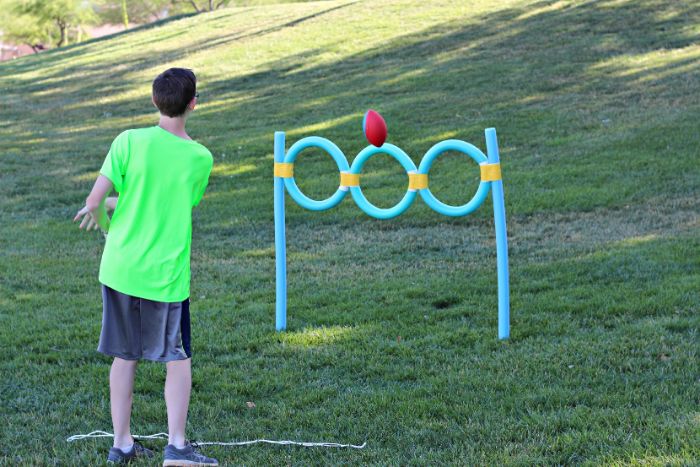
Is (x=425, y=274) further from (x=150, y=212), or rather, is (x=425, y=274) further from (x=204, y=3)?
(x=204, y=3)

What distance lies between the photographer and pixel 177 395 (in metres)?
3.53

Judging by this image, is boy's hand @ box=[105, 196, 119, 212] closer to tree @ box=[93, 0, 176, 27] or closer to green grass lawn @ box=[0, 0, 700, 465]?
green grass lawn @ box=[0, 0, 700, 465]

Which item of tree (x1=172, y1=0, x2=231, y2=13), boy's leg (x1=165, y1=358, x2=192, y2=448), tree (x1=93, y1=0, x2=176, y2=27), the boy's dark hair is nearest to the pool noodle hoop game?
the boy's dark hair

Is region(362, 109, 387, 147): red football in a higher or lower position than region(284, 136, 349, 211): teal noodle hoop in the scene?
higher

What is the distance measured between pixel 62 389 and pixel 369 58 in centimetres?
1711

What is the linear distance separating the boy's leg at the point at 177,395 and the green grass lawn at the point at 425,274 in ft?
1.11

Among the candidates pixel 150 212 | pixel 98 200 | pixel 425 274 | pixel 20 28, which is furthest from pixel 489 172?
pixel 20 28

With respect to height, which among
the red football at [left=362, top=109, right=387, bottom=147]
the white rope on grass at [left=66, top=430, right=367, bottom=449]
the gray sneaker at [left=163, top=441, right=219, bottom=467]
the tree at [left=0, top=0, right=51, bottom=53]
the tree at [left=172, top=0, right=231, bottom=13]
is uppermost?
the tree at [left=172, top=0, right=231, bottom=13]

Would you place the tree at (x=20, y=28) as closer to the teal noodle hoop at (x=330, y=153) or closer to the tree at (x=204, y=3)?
the tree at (x=204, y=3)

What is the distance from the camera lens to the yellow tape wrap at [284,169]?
580 centimetres

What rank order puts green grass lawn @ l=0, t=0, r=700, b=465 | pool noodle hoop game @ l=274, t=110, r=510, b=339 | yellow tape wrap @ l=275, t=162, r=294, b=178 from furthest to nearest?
yellow tape wrap @ l=275, t=162, r=294, b=178
pool noodle hoop game @ l=274, t=110, r=510, b=339
green grass lawn @ l=0, t=0, r=700, b=465

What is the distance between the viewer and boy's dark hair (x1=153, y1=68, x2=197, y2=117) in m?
3.42

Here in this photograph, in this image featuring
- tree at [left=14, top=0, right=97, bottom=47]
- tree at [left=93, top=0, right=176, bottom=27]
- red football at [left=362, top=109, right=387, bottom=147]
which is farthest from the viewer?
tree at [left=93, top=0, right=176, bottom=27]

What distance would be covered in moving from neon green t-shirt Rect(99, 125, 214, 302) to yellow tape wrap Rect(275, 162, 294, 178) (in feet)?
7.50
